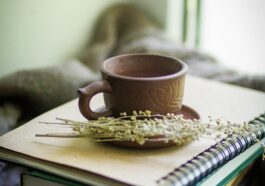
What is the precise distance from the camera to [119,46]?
103 centimetres

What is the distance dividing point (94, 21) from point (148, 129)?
55 centimetres

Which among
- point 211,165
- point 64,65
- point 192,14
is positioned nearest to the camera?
point 211,165

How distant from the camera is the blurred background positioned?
0.89 metres

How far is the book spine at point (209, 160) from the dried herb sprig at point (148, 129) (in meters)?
0.01

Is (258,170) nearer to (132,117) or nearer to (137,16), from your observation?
(132,117)

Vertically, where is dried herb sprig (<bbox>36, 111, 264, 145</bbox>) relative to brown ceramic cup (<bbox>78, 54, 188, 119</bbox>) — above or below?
below

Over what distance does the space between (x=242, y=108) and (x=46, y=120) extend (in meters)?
0.28

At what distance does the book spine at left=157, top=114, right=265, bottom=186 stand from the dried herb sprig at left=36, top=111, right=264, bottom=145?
0.6 inches

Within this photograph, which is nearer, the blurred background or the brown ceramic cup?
the brown ceramic cup

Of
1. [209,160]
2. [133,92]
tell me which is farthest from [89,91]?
[209,160]

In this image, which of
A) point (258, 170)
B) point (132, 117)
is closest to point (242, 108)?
point (258, 170)

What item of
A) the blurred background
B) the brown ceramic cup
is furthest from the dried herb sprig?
the blurred background

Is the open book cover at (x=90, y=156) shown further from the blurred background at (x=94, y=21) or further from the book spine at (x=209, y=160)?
the blurred background at (x=94, y=21)

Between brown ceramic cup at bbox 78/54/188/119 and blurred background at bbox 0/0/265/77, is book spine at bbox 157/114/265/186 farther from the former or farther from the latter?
blurred background at bbox 0/0/265/77
